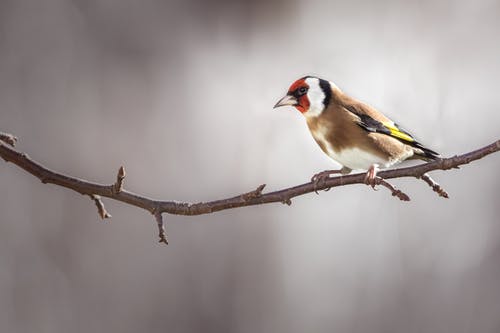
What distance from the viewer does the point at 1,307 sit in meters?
5.66

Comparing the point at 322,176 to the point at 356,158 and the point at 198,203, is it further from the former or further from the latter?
the point at 198,203

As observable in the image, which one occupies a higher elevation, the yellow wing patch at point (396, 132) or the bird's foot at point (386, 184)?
the yellow wing patch at point (396, 132)

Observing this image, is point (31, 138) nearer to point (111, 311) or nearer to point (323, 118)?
point (111, 311)

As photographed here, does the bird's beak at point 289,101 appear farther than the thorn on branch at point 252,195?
Yes

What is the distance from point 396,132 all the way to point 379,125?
71 millimetres

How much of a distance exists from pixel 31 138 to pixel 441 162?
4.40m

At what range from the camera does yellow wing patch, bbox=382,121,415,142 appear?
9.79 feet

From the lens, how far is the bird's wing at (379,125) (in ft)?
9.71

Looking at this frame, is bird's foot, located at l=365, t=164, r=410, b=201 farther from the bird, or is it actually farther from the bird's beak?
the bird's beak

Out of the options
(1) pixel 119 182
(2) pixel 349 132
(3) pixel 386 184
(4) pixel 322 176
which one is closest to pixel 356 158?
(2) pixel 349 132

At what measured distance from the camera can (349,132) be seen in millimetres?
2959

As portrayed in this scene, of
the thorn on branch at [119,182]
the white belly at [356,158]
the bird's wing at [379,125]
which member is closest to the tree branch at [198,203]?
the thorn on branch at [119,182]

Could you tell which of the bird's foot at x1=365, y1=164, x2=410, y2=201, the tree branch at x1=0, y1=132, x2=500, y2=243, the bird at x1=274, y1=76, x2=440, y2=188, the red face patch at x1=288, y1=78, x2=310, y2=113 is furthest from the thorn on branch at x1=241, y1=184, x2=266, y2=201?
the red face patch at x1=288, y1=78, x2=310, y2=113

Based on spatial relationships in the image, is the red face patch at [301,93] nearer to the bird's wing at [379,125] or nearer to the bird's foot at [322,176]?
the bird's wing at [379,125]
